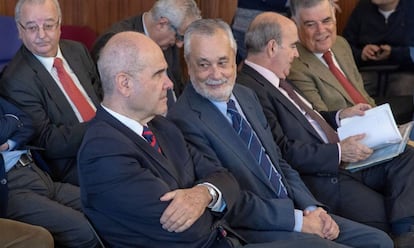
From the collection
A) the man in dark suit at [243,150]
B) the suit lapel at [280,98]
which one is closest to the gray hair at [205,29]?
the man in dark suit at [243,150]

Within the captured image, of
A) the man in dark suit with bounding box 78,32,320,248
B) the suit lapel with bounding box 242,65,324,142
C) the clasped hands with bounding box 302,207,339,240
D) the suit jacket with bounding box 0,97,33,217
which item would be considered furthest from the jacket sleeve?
the clasped hands with bounding box 302,207,339,240

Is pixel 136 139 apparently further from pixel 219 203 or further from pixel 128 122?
pixel 219 203

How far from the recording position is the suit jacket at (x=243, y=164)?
2.37 metres

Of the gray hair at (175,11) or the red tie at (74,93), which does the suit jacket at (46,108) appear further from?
the gray hair at (175,11)

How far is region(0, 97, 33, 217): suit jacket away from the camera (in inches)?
98.0

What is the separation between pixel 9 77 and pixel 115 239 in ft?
3.88

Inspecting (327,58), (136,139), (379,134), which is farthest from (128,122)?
(327,58)

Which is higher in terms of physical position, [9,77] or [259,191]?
[9,77]

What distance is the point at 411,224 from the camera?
2.91 meters

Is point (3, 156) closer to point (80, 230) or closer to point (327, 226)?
point (80, 230)

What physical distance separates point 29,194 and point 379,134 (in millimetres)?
1516

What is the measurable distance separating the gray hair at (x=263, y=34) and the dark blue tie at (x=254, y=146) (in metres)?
0.55

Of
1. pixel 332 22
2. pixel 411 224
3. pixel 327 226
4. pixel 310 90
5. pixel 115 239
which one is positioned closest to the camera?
pixel 115 239

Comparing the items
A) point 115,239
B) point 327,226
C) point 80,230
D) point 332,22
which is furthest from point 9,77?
point 332,22
